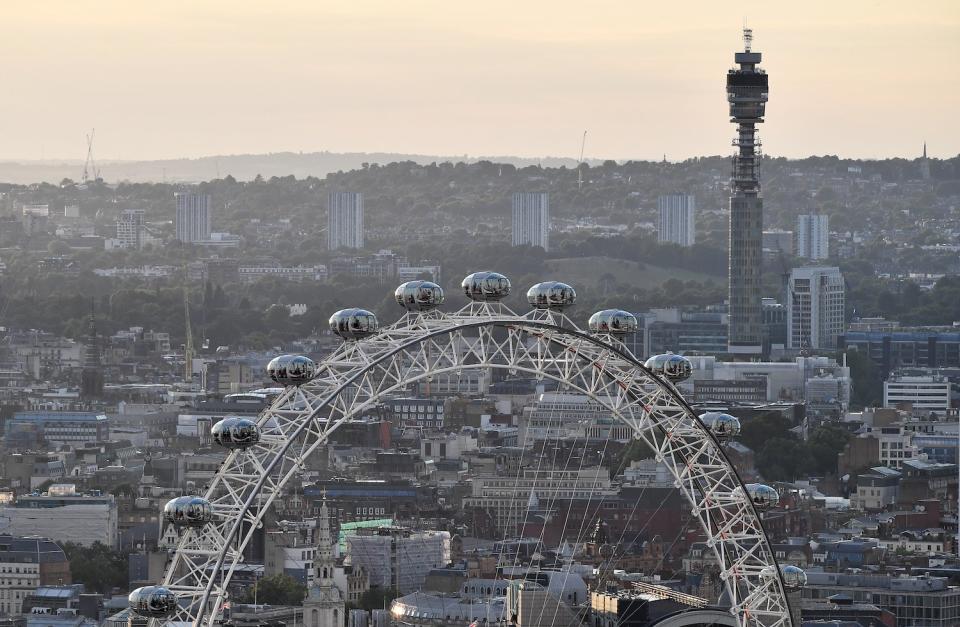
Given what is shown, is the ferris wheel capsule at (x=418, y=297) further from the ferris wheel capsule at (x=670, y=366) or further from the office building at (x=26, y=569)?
the office building at (x=26, y=569)

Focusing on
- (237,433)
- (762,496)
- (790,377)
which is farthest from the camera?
(790,377)

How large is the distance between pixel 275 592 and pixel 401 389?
4540 cm

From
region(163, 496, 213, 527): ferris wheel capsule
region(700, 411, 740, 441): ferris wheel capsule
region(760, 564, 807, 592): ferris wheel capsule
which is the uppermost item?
region(700, 411, 740, 441): ferris wheel capsule

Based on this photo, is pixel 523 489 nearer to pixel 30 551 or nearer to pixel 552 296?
pixel 30 551

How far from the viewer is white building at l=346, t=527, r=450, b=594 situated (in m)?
82.9

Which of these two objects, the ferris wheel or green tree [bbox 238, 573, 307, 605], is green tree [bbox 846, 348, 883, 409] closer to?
green tree [bbox 238, 573, 307, 605]

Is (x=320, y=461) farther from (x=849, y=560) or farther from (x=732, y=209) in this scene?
(x=732, y=209)

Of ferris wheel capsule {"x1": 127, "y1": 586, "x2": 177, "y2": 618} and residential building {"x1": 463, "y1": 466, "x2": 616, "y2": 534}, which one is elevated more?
ferris wheel capsule {"x1": 127, "y1": 586, "x2": 177, "y2": 618}

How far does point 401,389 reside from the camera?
Answer: 106 feet

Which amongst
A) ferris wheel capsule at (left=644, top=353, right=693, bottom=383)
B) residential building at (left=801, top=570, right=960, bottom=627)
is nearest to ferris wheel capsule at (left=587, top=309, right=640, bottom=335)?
ferris wheel capsule at (left=644, top=353, right=693, bottom=383)

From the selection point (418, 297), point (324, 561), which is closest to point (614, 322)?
point (418, 297)

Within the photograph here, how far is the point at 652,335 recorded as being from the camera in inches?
6526

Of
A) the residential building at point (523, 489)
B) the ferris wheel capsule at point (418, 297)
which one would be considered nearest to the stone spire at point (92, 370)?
the residential building at point (523, 489)

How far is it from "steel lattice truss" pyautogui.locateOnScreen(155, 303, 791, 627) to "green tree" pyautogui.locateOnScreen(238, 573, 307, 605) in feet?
134
